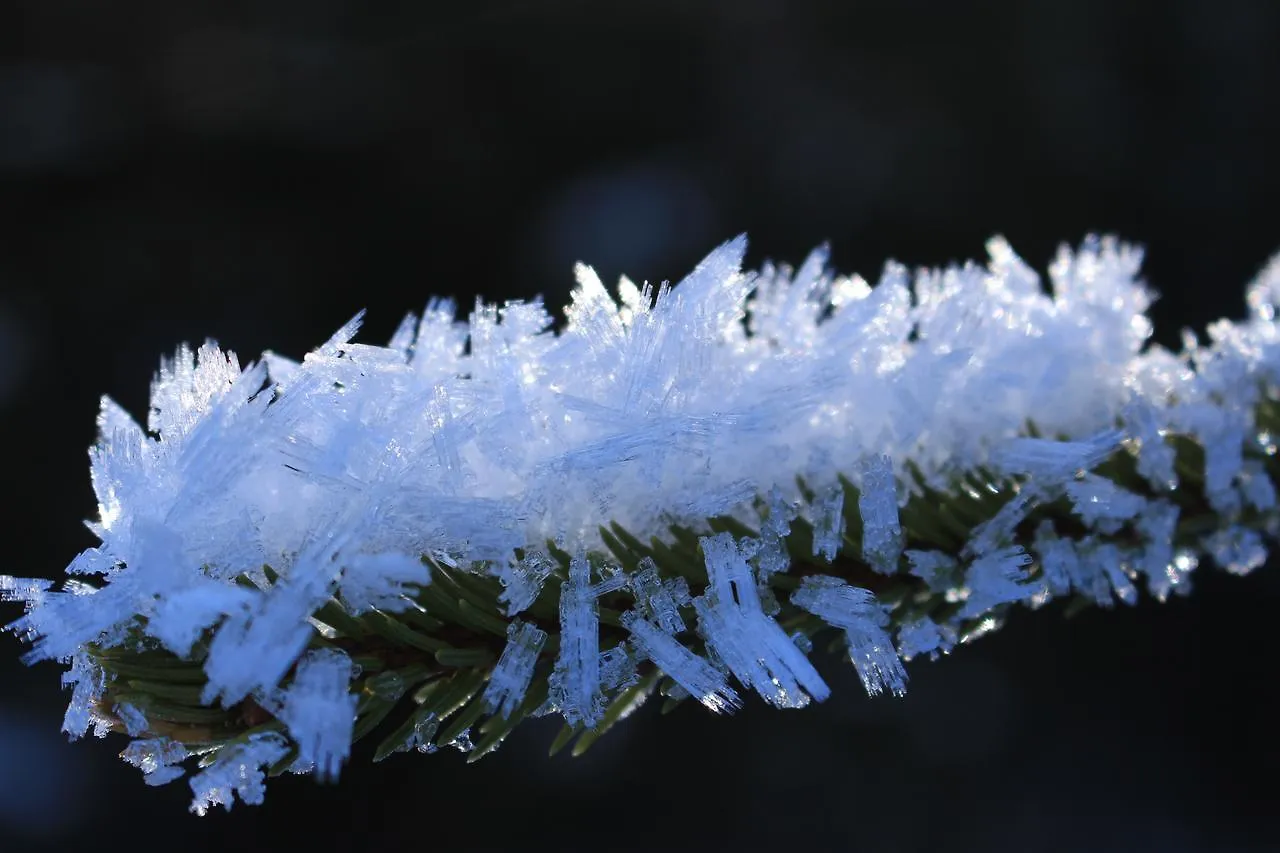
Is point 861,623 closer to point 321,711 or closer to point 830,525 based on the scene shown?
point 830,525

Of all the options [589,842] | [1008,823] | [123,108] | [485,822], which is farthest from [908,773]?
[123,108]

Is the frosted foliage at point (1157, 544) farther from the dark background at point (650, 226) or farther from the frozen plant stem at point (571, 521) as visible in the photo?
the dark background at point (650, 226)

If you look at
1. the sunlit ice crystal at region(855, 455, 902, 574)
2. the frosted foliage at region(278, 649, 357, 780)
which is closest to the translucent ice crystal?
the sunlit ice crystal at region(855, 455, 902, 574)

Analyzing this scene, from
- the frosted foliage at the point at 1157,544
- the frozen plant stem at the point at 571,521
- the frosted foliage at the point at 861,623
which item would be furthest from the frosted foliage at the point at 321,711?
the frosted foliage at the point at 1157,544

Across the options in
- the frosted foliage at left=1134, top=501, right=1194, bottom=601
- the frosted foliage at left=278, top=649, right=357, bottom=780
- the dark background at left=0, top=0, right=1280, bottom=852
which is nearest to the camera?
the frosted foliage at left=278, top=649, right=357, bottom=780

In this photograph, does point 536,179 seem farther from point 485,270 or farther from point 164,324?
point 164,324

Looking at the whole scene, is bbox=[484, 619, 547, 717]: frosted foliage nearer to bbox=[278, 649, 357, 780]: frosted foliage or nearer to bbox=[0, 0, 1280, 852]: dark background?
bbox=[278, 649, 357, 780]: frosted foliage

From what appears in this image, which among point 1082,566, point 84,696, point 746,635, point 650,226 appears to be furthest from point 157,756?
point 650,226
